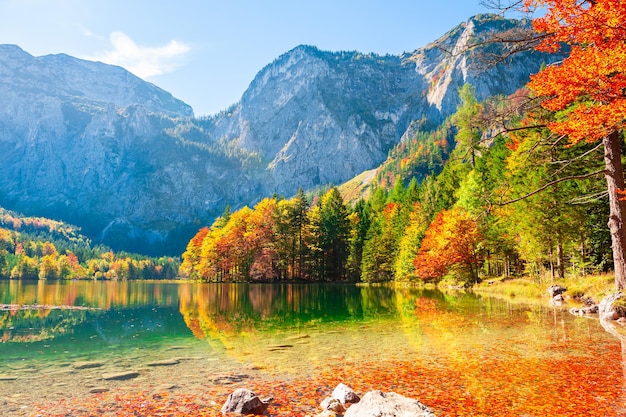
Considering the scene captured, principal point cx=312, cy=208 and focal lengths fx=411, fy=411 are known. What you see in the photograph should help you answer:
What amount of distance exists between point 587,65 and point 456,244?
38301 millimetres

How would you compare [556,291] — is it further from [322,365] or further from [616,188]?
[322,365]

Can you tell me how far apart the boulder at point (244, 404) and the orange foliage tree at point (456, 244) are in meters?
42.8

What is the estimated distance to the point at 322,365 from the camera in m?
11.7

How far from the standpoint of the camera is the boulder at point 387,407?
20.2ft

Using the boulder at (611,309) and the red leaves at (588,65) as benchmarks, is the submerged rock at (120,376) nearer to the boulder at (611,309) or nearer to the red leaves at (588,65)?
the red leaves at (588,65)

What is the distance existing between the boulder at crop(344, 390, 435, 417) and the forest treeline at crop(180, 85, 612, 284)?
9.14 meters

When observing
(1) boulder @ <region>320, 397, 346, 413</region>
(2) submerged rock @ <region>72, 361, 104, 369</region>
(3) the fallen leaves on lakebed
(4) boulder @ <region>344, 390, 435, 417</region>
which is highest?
(4) boulder @ <region>344, 390, 435, 417</region>

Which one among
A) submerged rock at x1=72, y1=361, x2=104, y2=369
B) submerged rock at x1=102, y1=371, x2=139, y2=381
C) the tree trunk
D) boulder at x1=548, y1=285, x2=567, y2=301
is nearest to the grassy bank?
boulder at x1=548, y1=285, x2=567, y2=301

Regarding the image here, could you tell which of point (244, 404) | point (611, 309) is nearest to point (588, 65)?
point (611, 309)

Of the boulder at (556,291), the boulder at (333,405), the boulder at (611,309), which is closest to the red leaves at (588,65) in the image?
the boulder at (611,309)

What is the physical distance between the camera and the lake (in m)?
8.27

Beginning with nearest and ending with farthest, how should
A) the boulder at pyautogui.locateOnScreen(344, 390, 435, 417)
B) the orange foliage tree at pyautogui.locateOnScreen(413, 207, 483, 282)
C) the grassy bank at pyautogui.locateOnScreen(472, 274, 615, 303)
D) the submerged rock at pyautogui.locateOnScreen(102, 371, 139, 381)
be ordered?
the boulder at pyautogui.locateOnScreen(344, 390, 435, 417) → the submerged rock at pyautogui.locateOnScreen(102, 371, 139, 381) → the grassy bank at pyautogui.locateOnScreen(472, 274, 615, 303) → the orange foliage tree at pyautogui.locateOnScreen(413, 207, 483, 282)

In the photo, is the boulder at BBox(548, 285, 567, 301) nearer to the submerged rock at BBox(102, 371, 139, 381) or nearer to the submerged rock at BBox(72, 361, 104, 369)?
the submerged rock at BBox(102, 371, 139, 381)

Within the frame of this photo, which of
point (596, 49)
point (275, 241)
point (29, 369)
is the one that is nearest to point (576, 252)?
point (596, 49)
